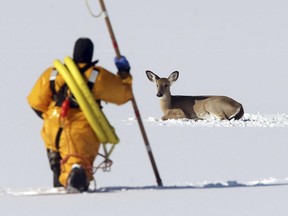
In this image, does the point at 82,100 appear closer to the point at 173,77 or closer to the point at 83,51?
the point at 83,51

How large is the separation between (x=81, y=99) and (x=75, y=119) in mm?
311

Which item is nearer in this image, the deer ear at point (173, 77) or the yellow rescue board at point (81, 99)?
the yellow rescue board at point (81, 99)

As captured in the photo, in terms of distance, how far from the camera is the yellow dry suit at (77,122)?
11047 millimetres

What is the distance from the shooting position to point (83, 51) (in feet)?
36.8

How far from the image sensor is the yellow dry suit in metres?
11.0

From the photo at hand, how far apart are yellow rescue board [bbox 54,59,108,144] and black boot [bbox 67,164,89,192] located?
16.1 inches

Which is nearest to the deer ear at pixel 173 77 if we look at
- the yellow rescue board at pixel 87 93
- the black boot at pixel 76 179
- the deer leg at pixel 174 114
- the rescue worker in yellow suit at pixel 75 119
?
the deer leg at pixel 174 114

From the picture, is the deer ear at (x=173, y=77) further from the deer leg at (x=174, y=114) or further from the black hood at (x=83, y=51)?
the black hood at (x=83, y=51)

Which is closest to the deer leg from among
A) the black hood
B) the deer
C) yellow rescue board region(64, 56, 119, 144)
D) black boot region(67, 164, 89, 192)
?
the deer

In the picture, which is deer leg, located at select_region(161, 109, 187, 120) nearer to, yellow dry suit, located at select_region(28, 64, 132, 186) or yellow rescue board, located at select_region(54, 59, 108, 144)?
yellow dry suit, located at select_region(28, 64, 132, 186)

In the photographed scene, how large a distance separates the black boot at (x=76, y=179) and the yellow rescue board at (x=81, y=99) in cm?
41

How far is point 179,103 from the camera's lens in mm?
21891

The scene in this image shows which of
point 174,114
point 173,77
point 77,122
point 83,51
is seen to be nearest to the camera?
point 77,122

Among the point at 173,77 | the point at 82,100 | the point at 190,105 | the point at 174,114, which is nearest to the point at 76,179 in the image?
the point at 82,100
